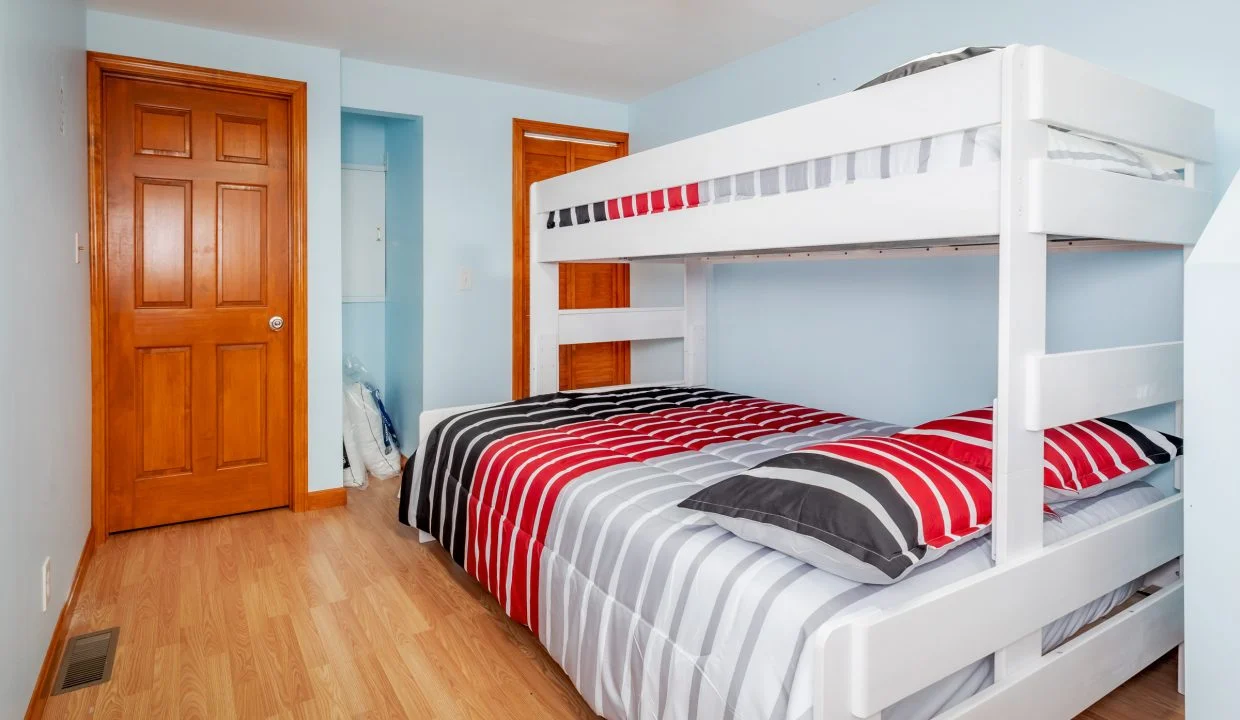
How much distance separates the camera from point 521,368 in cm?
392

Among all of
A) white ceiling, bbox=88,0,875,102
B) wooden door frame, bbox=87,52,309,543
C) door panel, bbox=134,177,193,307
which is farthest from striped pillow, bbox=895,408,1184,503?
door panel, bbox=134,177,193,307

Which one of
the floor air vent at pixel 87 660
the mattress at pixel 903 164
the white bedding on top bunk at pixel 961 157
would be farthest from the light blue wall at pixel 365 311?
the white bedding on top bunk at pixel 961 157

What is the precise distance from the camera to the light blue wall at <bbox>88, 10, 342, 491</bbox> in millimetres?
3074

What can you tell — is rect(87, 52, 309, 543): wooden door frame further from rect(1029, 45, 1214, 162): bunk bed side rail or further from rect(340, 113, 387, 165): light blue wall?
rect(1029, 45, 1214, 162): bunk bed side rail

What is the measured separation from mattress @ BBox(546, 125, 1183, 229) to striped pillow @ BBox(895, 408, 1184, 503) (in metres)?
0.56

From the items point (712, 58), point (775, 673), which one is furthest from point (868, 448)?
point (712, 58)

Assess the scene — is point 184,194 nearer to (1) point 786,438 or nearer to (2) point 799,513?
(1) point 786,438

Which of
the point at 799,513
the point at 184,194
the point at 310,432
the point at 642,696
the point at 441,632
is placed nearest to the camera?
the point at 799,513

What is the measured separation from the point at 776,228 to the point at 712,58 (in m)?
1.90

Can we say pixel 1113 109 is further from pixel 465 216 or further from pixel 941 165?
pixel 465 216

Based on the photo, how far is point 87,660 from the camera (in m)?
1.94

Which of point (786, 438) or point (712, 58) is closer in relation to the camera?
point (786, 438)

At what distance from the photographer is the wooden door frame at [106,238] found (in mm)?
2787

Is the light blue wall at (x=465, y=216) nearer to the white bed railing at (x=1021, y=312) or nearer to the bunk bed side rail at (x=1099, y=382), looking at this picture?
the white bed railing at (x=1021, y=312)
